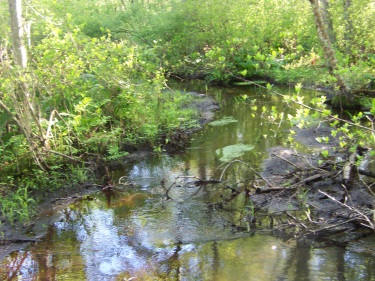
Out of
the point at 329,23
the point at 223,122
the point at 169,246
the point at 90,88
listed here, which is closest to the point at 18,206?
the point at 169,246

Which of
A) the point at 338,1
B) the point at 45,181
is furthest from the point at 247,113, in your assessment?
the point at 45,181

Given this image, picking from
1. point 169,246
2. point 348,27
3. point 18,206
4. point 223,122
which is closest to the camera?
point 169,246

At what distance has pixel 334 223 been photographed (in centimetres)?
556

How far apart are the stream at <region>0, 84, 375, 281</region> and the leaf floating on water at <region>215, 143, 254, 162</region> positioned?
0.41 metres

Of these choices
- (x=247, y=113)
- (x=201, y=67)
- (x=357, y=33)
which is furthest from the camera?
(x=201, y=67)

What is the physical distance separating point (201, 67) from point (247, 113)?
6394 millimetres

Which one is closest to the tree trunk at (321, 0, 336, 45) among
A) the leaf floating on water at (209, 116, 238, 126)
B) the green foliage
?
the leaf floating on water at (209, 116, 238, 126)

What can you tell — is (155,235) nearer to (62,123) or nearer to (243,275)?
(243,275)

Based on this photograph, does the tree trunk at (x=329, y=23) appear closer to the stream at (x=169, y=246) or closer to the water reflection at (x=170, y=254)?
the stream at (x=169, y=246)

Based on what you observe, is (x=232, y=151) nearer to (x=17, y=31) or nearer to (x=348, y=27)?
(x=17, y=31)

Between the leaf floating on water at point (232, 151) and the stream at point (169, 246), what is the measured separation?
0.41 meters

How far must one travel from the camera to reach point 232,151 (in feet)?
28.7

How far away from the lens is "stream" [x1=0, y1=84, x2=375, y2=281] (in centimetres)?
483

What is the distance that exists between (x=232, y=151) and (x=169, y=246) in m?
3.66
